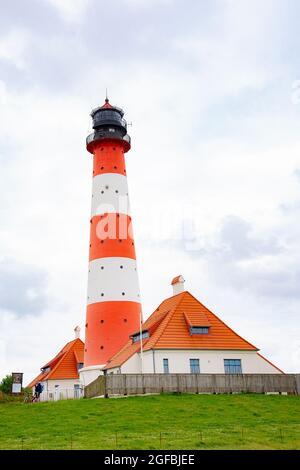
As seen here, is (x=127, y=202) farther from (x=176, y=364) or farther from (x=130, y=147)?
(x=176, y=364)

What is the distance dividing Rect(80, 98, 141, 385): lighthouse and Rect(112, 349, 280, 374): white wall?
17.9 feet

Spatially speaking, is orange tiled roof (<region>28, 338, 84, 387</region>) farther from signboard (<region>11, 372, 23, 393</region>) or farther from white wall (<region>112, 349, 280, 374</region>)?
white wall (<region>112, 349, 280, 374</region>)

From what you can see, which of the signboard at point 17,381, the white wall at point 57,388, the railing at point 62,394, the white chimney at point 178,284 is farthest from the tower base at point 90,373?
the white chimney at point 178,284

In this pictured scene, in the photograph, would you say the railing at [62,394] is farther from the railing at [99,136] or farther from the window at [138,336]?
the railing at [99,136]

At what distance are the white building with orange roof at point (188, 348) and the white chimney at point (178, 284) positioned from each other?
266cm

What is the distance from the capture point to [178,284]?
52250mm

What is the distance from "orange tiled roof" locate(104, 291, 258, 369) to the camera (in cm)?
4438

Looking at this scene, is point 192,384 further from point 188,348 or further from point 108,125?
point 108,125

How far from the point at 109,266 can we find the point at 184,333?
10.1 meters

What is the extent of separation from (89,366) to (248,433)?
2743cm

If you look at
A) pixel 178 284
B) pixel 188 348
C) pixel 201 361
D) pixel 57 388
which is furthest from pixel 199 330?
pixel 57 388

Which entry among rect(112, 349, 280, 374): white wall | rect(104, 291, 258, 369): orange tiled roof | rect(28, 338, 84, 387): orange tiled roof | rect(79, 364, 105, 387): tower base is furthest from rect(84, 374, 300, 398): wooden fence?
rect(28, 338, 84, 387): orange tiled roof

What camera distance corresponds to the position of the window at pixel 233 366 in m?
45.2
